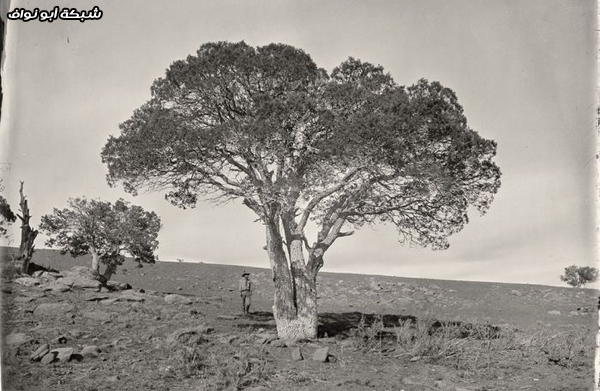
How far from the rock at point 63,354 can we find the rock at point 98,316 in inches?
197

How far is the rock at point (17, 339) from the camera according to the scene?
11.7 metres

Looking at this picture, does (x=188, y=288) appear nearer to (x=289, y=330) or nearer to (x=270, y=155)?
(x=289, y=330)

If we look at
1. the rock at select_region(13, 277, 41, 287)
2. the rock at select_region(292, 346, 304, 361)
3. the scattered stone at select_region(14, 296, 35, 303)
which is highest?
the rock at select_region(13, 277, 41, 287)

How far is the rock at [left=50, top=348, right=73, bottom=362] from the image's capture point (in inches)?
427

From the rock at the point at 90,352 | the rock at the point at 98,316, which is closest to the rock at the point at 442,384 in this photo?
the rock at the point at 90,352

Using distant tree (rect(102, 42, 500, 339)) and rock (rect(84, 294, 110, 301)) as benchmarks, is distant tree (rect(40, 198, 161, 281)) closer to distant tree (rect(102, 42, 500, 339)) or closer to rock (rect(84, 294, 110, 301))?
rock (rect(84, 294, 110, 301))

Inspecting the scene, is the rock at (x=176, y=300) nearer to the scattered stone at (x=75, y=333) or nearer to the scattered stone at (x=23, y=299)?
the scattered stone at (x=23, y=299)

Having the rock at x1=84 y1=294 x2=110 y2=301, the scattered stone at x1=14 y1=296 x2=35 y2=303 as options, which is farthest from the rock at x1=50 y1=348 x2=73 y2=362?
the rock at x1=84 y1=294 x2=110 y2=301

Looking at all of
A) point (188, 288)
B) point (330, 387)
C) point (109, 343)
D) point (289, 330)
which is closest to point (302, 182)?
point (289, 330)

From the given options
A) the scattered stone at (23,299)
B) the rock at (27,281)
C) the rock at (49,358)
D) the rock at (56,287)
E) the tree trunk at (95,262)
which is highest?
the tree trunk at (95,262)

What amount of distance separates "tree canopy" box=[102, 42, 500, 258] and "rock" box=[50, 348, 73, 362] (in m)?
4.88

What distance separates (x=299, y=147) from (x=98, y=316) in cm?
883

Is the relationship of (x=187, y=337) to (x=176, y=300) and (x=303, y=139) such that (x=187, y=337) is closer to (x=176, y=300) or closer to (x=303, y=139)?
(x=303, y=139)

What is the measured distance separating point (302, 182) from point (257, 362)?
474cm
